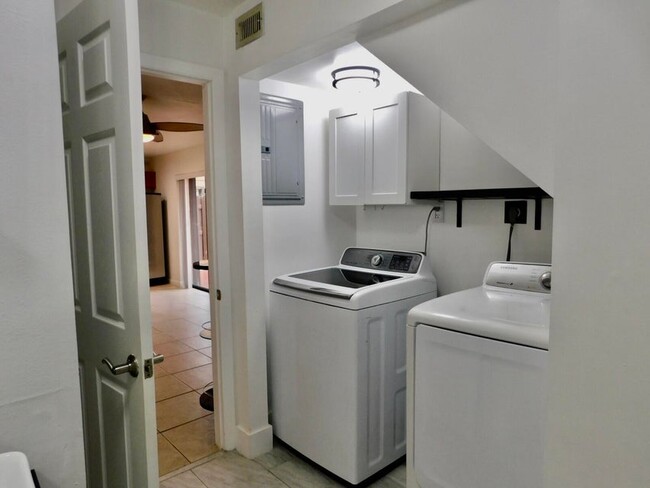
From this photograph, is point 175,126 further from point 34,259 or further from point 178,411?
point 34,259

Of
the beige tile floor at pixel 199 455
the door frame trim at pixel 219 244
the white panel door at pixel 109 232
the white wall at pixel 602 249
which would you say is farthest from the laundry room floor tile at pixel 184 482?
the white wall at pixel 602 249

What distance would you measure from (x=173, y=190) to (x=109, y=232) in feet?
20.8

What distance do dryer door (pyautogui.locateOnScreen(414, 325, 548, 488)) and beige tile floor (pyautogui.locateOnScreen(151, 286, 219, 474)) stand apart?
4.72ft

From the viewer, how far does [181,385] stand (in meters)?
3.43

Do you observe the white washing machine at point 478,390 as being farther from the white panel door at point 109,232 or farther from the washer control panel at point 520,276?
the white panel door at point 109,232

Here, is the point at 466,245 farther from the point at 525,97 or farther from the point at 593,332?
the point at 593,332

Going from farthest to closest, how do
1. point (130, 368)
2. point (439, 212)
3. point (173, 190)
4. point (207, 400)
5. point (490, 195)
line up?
point (173, 190), point (207, 400), point (439, 212), point (490, 195), point (130, 368)

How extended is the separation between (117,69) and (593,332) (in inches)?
54.3

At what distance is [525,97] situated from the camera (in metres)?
1.31

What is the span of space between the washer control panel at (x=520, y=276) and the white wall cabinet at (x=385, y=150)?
2.09 ft

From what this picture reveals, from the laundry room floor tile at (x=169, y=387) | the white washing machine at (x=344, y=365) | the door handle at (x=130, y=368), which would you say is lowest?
the laundry room floor tile at (x=169, y=387)

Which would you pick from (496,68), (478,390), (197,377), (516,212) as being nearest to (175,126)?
(197,377)

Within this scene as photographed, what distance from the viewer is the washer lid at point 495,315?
4.68ft

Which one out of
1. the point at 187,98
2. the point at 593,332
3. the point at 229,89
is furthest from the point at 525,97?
the point at 187,98
